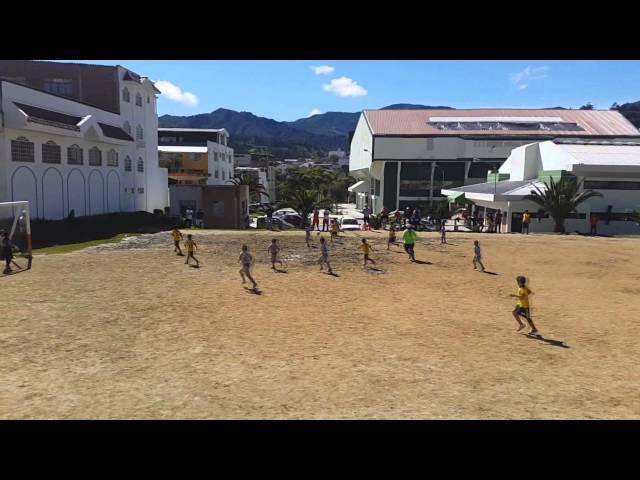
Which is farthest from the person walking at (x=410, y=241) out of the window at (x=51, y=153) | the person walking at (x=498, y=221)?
the window at (x=51, y=153)

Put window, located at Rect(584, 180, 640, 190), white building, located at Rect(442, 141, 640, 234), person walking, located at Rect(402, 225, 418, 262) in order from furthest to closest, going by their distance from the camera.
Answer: window, located at Rect(584, 180, 640, 190) < white building, located at Rect(442, 141, 640, 234) < person walking, located at Rect(402, 225, 418, 262)

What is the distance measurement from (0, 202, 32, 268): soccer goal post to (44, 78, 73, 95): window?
71.5ft

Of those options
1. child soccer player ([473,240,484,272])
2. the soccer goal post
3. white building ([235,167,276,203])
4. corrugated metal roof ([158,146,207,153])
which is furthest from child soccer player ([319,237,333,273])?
white building ([235,167,276,203])

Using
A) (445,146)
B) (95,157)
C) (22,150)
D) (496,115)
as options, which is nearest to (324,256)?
(22,150)

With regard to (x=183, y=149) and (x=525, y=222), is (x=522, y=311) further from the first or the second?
(x=183, y=149)

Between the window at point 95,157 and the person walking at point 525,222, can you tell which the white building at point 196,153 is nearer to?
the window at point 95,157

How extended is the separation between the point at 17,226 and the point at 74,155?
1359 centimetres

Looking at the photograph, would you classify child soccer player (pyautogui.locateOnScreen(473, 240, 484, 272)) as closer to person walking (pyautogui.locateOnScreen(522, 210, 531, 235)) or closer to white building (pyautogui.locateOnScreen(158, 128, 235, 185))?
person walking (pyautogui.locateOnScreen(522, 210, 531, 235))

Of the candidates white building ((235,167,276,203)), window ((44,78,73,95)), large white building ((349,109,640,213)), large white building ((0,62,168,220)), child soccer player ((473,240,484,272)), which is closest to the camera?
child soccer player ((473,240,484,272))

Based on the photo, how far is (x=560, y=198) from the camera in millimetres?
31297

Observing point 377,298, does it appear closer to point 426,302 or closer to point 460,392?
point 426,302

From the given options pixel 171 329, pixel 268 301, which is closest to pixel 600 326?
pixel 268 301

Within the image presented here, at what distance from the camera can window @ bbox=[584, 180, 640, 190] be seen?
32.9m
